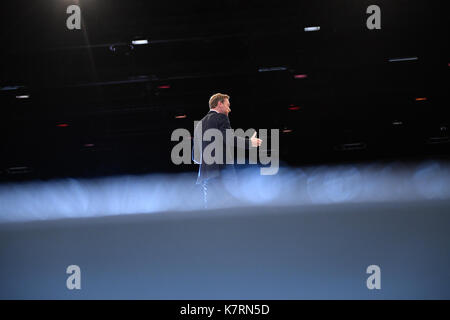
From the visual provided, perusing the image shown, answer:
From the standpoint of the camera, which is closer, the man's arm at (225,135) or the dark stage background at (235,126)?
the dark stage background at (235,126)

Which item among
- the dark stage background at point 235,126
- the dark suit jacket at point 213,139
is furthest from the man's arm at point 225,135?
the dark stage background at point 235,126

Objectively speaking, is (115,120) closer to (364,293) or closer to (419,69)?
(419,69)

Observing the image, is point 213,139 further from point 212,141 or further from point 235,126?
point 235,126

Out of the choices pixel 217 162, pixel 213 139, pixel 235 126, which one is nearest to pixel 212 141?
pixel 213 139

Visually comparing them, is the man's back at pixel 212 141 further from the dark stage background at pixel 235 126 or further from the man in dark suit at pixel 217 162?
the dark stage background at pixel 235 126

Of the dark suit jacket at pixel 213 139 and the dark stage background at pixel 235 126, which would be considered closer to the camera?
the dark stage background at pixel 235 126

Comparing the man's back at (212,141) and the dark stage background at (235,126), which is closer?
the dark stage background at (235,126)

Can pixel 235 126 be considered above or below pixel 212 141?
above

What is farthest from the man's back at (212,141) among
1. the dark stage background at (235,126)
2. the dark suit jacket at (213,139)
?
the dark stage background at (235,126)

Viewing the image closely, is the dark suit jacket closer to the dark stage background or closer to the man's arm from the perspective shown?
the man's arm

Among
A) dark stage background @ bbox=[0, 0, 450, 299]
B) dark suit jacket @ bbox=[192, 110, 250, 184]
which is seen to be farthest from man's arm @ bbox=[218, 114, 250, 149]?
dark stage background @ bbox=[0, 0, 450, 299]

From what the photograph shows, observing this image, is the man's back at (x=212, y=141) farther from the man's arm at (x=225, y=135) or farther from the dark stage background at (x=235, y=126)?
the dark stage background at (x=235, y=126)

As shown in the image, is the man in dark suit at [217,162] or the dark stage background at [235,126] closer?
the dark stage background at [235,126]

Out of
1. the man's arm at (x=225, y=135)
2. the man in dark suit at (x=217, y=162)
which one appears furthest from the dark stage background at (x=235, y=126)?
the man's arm at (x=225, y=135)
